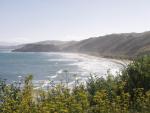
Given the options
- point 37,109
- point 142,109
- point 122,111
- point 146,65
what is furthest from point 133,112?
point 146,65

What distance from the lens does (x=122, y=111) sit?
10648 millimetres

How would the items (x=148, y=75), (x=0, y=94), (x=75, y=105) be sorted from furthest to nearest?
(x=148, y=75) < (x=0, y=94) < (x=75, y=105)

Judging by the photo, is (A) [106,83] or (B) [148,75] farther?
(B) [148,75]

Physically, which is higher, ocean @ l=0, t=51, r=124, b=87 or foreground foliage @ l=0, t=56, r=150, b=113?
foreground foliage @ l=0, t=56, r=150, b=113

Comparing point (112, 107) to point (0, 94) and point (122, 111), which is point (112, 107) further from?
point (0, 94)

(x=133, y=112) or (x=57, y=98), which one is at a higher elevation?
(x=57, y=98)

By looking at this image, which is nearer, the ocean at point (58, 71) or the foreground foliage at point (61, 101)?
the foreground foliage at point (61, 101)

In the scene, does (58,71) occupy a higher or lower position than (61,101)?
lower

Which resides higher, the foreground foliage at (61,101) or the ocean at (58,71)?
the foreground foliage at (61,101)

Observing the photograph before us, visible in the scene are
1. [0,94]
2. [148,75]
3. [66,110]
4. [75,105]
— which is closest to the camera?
[66,110]

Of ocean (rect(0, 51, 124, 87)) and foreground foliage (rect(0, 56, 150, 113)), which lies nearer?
foreground foliage (rect(0, 56, 150, 113))

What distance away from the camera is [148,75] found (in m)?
16.6

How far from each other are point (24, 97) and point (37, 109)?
79 centimetres

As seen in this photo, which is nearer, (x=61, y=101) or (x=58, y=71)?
(x=61, y=101)
